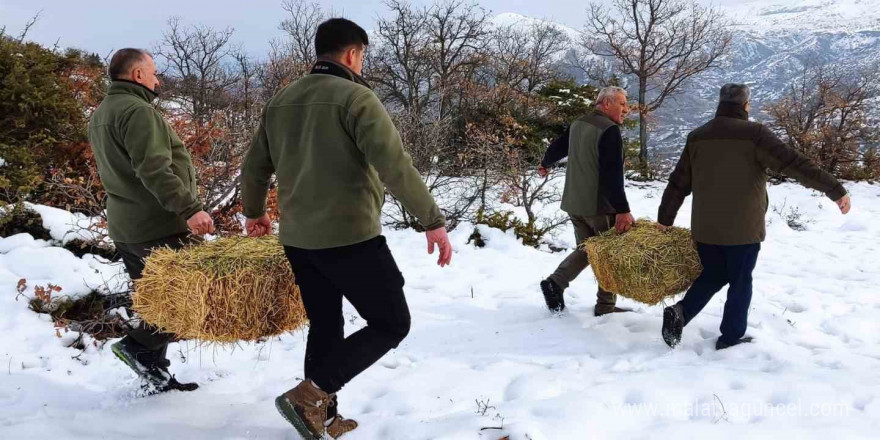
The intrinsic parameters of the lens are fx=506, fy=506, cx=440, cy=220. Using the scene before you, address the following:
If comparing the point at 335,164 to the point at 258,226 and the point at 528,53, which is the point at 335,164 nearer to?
the point at 258,226

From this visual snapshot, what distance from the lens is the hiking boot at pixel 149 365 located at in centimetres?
264

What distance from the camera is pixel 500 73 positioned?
2548 centimetres

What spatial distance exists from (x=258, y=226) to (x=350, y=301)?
0.81m

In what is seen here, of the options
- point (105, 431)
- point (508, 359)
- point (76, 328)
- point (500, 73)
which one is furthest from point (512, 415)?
point (500, 73)

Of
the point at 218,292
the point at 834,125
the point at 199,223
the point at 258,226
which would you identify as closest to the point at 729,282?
the point at 258,226

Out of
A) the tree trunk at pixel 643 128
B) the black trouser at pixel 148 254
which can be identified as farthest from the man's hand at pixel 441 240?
the tree trunk at pixel 643 128

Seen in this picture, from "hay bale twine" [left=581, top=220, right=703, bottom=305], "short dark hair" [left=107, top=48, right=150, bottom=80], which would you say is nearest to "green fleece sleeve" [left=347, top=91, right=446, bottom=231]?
"short dark hair" [left=107, top=48, right=150, bottom=80]

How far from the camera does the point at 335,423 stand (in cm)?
232

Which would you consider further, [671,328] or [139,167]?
[671,328]

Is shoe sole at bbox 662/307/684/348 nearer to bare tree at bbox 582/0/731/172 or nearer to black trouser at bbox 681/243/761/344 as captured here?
black trouser at bbox 681/243/761/344

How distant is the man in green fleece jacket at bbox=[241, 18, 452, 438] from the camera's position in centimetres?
Answer: 197

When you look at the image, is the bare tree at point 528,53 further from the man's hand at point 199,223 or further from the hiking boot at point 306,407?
the hiking boot at point 306,407

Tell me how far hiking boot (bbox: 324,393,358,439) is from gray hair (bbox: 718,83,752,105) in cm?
300

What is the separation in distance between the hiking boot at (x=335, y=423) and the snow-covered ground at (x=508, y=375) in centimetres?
4
